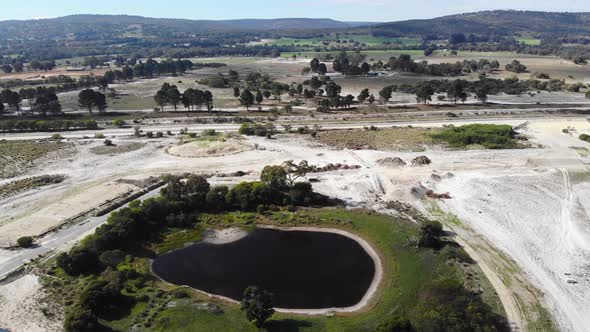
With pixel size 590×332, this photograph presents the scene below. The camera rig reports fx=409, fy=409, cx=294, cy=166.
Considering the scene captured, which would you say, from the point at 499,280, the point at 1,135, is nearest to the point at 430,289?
the point at 499,280

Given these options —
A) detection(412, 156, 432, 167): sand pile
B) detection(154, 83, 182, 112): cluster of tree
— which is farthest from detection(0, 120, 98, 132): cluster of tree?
detection(412, 156, 432, 167): sand pile

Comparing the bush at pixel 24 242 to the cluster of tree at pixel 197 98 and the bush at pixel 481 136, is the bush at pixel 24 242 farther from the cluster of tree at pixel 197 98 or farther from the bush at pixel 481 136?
the cluster of tree at pixel 197 98

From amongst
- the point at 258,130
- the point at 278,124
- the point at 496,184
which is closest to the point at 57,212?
the point at 258,130

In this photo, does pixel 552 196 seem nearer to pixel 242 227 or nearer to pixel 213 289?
pixel 242 227

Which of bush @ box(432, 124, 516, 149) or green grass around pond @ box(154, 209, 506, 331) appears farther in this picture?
bush @ box(432, 124, 516, 149)

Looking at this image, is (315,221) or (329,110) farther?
(329,110)

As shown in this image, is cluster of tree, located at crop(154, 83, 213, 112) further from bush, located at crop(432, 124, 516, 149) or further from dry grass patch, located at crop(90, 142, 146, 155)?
bush, located at crop(432, 124, 516, 149)
